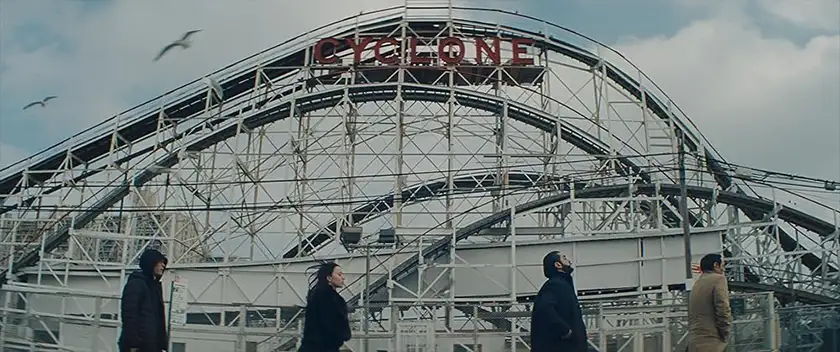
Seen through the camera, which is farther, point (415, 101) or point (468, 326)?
point (415, 101)

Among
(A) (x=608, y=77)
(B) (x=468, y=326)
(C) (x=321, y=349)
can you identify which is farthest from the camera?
(A) (x=608, y=77)

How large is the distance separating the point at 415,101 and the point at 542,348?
22.8 metres

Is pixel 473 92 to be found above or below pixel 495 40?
below

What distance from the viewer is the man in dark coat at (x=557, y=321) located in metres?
7.95

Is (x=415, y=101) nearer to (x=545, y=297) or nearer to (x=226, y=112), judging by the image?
(x=226, y=112)

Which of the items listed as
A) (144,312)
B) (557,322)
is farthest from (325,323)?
(557,322)

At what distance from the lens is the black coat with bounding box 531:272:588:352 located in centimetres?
795

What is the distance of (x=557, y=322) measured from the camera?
7930 mm

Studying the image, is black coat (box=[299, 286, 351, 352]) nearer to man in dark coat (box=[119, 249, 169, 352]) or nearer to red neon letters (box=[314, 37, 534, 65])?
man in dark coat (box=[119, 249, 169, 352])

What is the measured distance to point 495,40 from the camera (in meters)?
30.8

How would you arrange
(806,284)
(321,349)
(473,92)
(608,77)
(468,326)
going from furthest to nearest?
1. (608,77)
2. (473,92)
3. (806,284)
4. (468,326)
5. (321,349)

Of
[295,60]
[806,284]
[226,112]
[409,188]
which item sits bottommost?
[806,284]

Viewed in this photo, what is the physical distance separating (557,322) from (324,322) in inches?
78.2

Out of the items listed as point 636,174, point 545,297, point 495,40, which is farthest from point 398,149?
point 545,297
